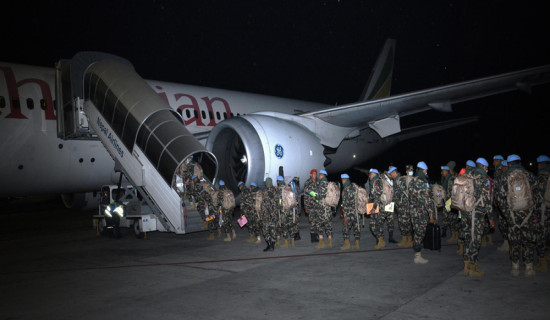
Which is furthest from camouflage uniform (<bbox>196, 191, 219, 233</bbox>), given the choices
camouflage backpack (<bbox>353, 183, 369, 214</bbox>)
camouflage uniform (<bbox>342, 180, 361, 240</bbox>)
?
camouflage backpack (<bbox>353, 183, 369, 214</bbox>)

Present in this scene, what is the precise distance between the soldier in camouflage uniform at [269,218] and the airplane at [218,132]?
147cm

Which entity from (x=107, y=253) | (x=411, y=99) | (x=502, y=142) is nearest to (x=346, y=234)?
(x=411, y=99)

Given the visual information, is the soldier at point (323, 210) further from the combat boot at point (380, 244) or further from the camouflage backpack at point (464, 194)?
the camouflage backpack at point (464, 194)

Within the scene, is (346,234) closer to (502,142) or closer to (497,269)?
(497,269)

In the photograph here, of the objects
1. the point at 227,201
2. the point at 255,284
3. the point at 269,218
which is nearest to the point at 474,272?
the point at 255,284

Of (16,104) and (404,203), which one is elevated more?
(16,104)

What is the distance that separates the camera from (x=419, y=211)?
750 cm

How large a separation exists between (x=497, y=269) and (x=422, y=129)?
37.4ft

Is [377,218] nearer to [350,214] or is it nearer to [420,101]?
Answer: [350,214]

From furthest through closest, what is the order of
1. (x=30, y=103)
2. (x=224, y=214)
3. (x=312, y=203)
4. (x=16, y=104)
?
(x=30, y=103), (x=16, y=104), (x=224, y=214), (x=312, y=203)

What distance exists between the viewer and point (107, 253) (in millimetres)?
9133

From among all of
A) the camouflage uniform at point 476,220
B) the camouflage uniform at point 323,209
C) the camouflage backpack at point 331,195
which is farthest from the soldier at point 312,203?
the camouflage uniform at point 476,220

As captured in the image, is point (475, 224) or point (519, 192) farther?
point (475, 224)

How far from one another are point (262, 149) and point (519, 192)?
6.01m
